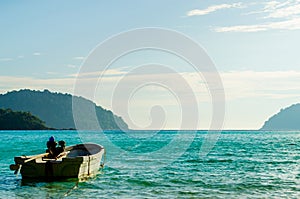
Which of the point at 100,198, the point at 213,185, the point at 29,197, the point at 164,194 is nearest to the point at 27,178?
the point at 29,197

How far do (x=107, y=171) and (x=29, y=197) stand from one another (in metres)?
10.5

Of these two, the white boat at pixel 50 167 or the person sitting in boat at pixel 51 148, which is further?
the person sitting in boat at pixel 51 148

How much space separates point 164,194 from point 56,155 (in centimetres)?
897

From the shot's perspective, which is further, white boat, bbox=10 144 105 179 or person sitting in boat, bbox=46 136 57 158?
person sitting in boat, bbox=46 136 57 158

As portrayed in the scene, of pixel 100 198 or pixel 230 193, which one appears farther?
pixel 230 193

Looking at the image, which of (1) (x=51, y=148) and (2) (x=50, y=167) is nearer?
(2) (x=50, y=167)

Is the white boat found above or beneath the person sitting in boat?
beneath

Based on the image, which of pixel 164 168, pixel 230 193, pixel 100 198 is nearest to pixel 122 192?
pixel 100 198

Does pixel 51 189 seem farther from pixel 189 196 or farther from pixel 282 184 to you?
pixel 282 184

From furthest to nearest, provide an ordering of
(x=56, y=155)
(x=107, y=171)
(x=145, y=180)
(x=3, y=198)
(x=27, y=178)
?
(x=107, y=171) < (x=56, y=155) < (x=145, y=180) < (x=27, y=178) < (x=3, y=198)

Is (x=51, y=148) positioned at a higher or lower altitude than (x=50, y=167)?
higher

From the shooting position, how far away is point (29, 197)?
2002 centimetres

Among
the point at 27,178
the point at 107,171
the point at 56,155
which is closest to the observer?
the point at 27,178

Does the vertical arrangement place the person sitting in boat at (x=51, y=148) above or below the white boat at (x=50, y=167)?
above
